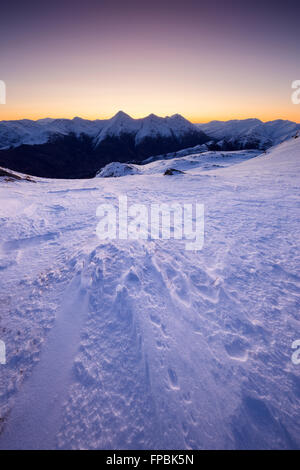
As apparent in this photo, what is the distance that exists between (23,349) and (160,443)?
2.16m

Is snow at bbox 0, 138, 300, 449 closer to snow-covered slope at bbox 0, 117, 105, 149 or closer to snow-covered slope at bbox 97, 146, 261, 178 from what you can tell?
snow-covered slope at bbox 97, 146, 261, 178

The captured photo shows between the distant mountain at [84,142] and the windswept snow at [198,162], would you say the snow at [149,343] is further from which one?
the distant mountain at [84,142]

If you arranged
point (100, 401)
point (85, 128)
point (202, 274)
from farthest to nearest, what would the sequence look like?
point (85, 128) < point (202, 274) < point (100, 401)

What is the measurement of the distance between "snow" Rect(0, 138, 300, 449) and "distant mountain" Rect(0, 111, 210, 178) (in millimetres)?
97993

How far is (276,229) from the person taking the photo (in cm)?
594

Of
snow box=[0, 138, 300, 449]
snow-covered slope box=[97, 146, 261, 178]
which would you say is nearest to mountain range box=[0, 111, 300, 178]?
snow-covered slope box=[97, 146, 261, 178]

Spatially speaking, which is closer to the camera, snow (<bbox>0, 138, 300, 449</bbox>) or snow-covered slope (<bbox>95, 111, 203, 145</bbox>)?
snow (<bbox>0, 138, 300, 449</bbox>)

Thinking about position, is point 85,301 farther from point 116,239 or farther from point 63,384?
point 116,239

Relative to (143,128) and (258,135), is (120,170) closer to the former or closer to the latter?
(258,135)

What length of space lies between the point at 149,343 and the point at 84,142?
188 meters

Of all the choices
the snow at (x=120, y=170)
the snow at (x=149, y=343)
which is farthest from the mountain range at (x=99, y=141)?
the snow at (x=149, y=343)

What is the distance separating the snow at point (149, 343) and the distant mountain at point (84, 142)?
98.0 meters

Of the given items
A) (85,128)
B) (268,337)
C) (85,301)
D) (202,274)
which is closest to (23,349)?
(85,301)

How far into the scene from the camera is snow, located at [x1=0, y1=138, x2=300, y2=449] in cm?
209
